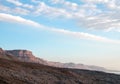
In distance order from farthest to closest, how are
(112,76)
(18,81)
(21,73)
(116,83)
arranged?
(112,76) < (116,83) < (21,73) < (18,81)

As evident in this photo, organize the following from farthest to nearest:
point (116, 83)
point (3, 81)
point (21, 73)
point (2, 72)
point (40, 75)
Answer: point (116, 83) < point (40, 75) < point (21, 73) < point (2, 72) < point (3, 81)

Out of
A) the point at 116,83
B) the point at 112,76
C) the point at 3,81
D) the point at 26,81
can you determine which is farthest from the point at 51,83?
the point at 112,76

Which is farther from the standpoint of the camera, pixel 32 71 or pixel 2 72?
pixel 32 71

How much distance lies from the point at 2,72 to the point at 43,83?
987 cm

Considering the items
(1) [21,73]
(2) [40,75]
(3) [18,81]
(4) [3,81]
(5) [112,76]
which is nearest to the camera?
(4) [3,81]

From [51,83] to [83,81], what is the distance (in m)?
18.0

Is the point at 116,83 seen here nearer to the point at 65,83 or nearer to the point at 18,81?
the point at 65,83

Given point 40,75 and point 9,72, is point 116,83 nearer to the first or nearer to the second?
point 40,75

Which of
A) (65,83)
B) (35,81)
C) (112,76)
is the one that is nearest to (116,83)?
(112,76)

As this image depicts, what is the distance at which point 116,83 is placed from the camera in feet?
317

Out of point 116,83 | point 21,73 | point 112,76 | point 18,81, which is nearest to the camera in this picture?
point 18,81

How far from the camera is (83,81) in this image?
85.9 m

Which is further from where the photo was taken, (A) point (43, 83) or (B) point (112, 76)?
(B) point (112, 76)

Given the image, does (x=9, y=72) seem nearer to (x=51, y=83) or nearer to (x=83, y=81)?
(x=51, y=83)
